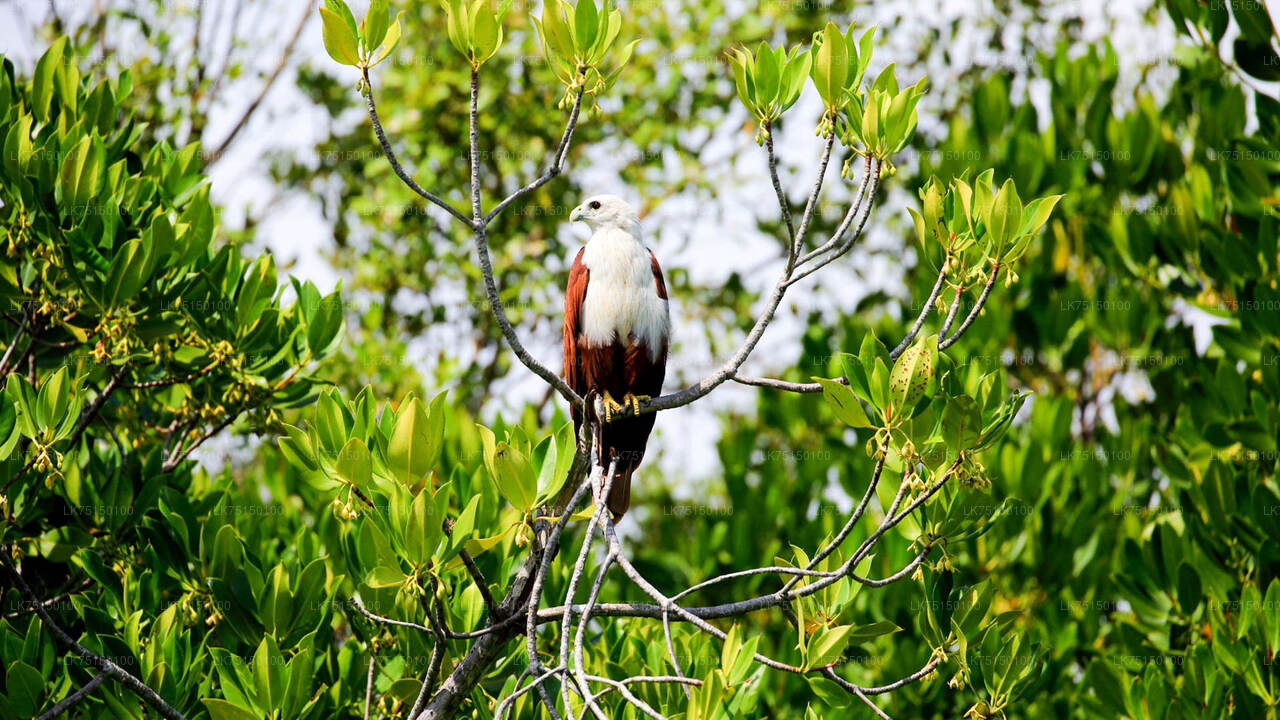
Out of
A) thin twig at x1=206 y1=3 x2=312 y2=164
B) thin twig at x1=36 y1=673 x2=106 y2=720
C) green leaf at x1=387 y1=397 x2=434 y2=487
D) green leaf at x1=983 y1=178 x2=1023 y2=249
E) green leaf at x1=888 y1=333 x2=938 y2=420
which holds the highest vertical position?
thin twig at x1=206 y1=3 x2=312 y2=164

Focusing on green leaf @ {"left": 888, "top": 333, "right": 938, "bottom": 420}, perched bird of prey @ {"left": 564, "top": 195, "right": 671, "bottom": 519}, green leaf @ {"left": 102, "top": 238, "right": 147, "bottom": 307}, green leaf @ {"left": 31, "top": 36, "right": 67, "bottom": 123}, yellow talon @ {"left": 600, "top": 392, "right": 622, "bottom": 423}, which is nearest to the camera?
green leaf @ {"left": 888, "top": 333, "right": 938, "bottom": 420}

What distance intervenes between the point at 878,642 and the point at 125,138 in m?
4.07

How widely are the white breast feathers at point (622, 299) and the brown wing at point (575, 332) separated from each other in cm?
3

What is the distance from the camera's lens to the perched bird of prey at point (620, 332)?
4.02 m

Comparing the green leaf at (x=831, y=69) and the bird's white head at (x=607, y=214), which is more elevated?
the bird's white head at (x=607, y=214)

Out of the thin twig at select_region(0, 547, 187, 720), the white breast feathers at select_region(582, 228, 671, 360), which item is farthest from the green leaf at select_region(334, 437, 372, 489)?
the white breast feathers at select_region(582, 228, 671, 360)

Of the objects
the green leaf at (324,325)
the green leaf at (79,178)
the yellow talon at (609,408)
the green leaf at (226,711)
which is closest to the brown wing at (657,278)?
the yellow talon at (609,408)

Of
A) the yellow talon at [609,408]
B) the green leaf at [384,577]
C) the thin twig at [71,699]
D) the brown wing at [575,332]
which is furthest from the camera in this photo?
the brown wing at [575,332]

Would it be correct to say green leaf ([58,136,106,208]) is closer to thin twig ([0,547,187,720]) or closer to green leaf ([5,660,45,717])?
thin twig ([0,547,187,720])

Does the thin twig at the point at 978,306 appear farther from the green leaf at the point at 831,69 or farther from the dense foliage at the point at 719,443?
the green leaf at the point at 831,69

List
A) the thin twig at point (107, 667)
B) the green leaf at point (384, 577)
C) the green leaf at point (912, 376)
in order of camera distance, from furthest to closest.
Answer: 1. the thin twig at point (107, 667)
2. the green leaf at point (912, 376)
3. the green leaf at point (384, 577)

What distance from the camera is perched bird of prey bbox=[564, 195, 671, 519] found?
4020 millimetres

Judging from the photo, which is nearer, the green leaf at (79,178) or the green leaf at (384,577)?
the green leaf at (384,577)

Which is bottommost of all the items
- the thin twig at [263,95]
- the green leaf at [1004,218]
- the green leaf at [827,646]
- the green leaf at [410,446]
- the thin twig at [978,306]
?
the green leaf at [827,646]
